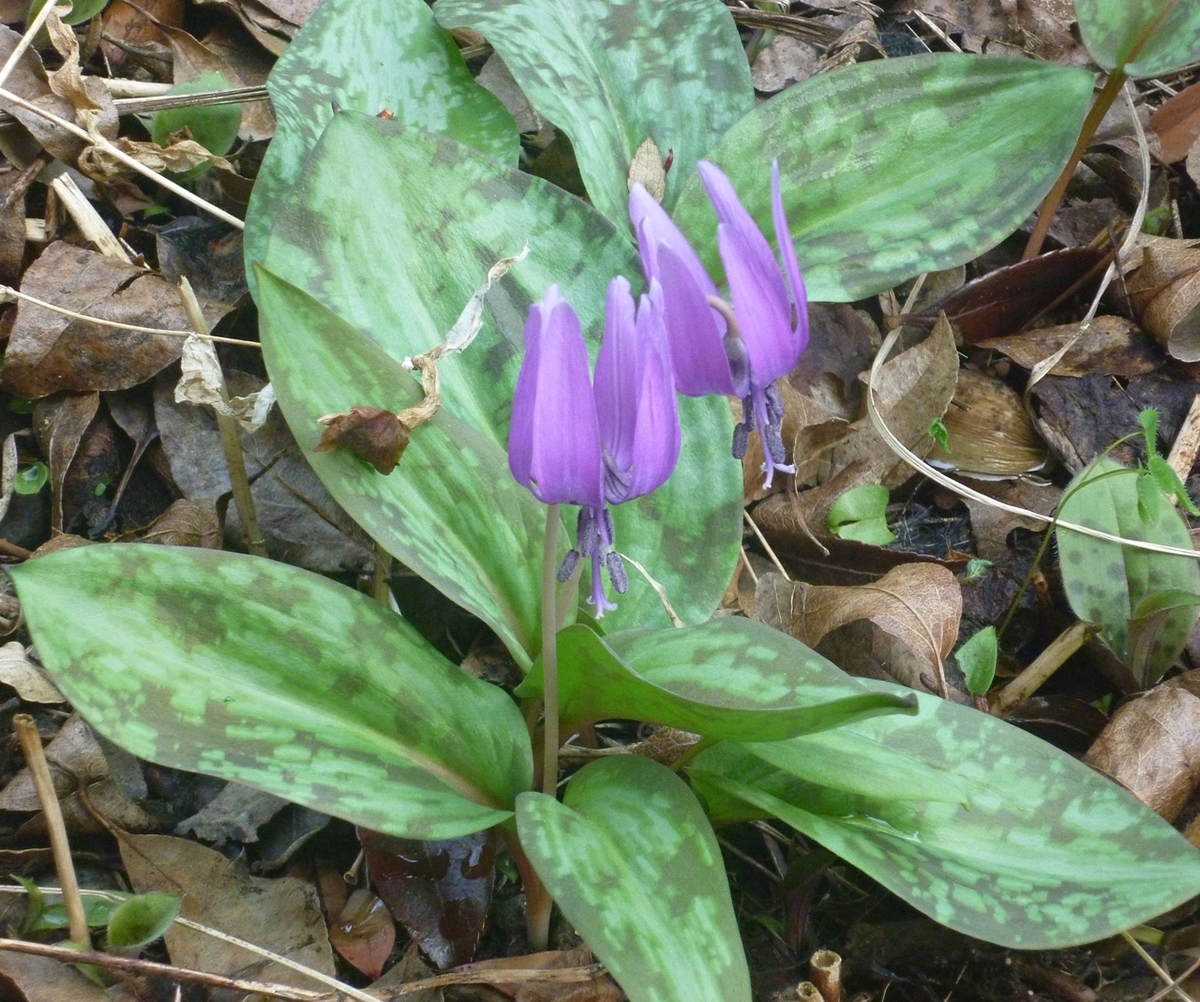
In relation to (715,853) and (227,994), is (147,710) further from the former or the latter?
(715,853)

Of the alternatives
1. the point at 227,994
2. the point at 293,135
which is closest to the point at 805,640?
the point at 227,994

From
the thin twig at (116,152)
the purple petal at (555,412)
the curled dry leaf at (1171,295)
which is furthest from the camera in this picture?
the curled dry leaf at (1171,295)

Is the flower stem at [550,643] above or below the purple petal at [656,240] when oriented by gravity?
below

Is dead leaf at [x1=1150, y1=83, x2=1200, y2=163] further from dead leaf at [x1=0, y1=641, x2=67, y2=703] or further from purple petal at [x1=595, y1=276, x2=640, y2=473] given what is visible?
dead leaf at [x1=0, y1=641, x2=67, y2=703]

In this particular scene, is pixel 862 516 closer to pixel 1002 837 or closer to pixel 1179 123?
pixel 1002 837

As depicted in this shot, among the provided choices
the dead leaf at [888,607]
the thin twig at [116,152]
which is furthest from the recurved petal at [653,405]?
the thin twig at [116,152]

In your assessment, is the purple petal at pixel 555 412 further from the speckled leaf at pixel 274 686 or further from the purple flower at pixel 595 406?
the speckled leaf at pixel 274 686

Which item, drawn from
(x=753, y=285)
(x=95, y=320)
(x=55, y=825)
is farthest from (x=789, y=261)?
(x=95, y=320)
